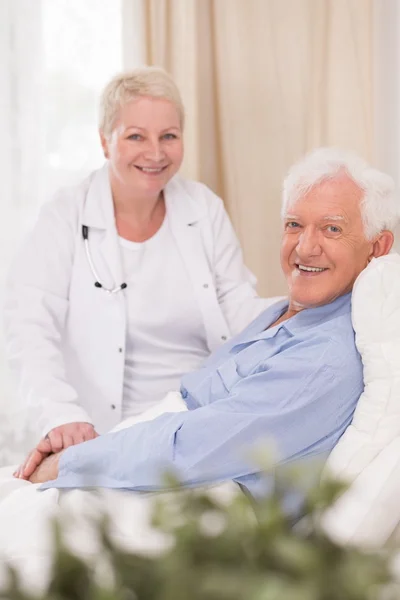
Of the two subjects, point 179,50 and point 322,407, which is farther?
point 179,50

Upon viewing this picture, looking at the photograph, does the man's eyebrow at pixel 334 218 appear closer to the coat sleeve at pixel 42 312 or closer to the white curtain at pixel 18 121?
the coat sleeve at pixel 42 312

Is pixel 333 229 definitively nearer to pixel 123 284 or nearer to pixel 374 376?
pixel 374 376

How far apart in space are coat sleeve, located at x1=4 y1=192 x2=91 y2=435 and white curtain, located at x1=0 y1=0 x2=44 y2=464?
0.45 meters

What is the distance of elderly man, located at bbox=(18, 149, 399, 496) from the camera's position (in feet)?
6.04

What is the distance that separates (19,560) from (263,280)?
6.52 feet

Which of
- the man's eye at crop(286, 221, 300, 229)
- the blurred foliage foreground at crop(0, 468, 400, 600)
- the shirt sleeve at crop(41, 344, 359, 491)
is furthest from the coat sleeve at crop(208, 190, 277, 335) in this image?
the blurred foliage foreground at crop(0, 468, 400, 600)

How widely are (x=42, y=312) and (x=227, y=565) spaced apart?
1.91 meters

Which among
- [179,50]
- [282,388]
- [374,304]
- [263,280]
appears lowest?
[263,280]

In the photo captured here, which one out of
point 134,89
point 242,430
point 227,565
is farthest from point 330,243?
point 227,565

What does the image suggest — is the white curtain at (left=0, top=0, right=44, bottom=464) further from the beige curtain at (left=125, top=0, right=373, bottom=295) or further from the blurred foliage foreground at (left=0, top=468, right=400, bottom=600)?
the blurred foliage foreground at (left=0, top=468, right=400, bottom=600)

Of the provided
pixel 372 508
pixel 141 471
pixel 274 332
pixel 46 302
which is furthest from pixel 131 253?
pixel 372 508

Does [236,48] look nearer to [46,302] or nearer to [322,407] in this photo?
[46,302]

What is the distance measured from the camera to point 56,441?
2.40 metres

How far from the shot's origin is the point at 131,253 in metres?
2.73
